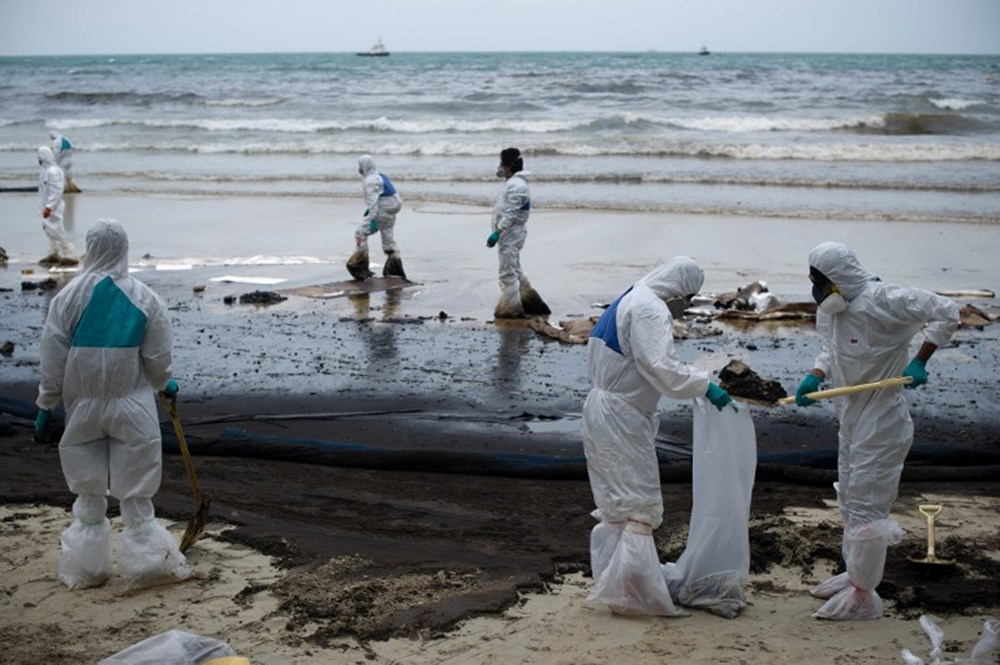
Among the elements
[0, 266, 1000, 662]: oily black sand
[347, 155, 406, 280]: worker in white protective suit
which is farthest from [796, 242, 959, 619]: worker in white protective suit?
[347, 155, 406, 280]: worker in white protective suit

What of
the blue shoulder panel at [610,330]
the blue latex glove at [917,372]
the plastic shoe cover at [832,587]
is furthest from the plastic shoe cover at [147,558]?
the blue latex glove at [917,372]

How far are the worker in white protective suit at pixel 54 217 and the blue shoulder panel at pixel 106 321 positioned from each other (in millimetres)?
9940

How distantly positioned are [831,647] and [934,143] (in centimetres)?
2544

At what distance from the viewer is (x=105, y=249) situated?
5598 millimetres

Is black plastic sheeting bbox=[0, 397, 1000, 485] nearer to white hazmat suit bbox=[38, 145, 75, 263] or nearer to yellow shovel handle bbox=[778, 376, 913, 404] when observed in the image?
yellow shovel handle bbox=[778, 376, 913, 404]

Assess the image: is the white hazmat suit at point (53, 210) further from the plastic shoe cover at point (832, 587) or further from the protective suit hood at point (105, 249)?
the plastic shoe cover at point (832, 587)

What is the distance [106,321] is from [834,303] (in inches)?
135

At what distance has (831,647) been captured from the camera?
4961 mm

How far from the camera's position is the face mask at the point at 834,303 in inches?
212

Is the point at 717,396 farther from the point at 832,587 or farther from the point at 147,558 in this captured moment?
the point at 147,558

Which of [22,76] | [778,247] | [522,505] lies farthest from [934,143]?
[22,76]

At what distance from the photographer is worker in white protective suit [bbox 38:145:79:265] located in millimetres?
14781

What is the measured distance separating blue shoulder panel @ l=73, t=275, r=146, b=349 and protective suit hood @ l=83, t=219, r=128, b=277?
80mm

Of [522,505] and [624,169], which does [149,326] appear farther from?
[624,169]
